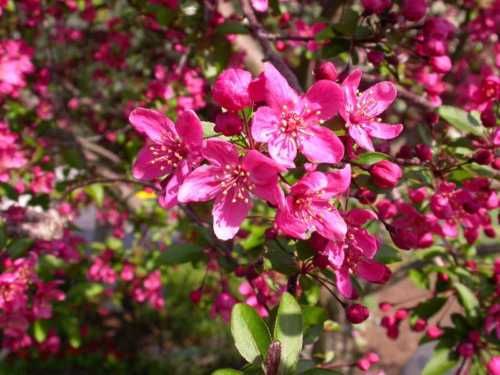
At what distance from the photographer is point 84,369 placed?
15.8 feet

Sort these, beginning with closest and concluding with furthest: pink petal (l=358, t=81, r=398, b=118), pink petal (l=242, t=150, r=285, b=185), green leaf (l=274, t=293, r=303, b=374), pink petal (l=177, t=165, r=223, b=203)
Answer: pink petal (l=242, t=150, r=285, b=185)
pink petal (l=177, t=165, r=223, b=203)
green leaf (l=274, t=293, r=303, b=374)
pink petal (l=358, t=81, r=398, b=118)

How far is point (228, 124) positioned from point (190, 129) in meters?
0.09

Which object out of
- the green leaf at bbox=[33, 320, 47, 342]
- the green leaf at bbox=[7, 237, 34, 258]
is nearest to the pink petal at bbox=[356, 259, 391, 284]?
the green leaf at bbox=[7, 237, 34, 258]

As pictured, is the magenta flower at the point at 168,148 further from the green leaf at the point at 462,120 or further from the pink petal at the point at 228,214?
the green leaf at the point at 462,120

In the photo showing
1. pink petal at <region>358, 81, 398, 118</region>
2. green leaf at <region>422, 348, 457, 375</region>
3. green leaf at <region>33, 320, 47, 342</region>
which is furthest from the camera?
green leaf at <region>33, 320, 47, 342</region>

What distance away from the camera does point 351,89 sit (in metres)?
1.18

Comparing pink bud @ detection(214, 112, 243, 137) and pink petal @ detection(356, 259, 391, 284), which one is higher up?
pink bud @ detection(214, 112, 243, 137)

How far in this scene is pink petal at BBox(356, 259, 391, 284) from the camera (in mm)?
1247

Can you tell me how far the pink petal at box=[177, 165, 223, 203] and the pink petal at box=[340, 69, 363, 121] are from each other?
324 millimetres

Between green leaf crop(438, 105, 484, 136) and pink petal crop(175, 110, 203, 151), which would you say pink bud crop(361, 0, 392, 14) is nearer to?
green leaf crop(438, 105, 484, 136)

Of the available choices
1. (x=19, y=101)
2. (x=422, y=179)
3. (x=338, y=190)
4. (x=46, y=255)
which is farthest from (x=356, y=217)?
(x=19, y=101)

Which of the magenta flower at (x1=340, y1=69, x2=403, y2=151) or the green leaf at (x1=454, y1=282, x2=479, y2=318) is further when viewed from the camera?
the green leaf at (x1=454, y1=282, x2=479, y2=318)

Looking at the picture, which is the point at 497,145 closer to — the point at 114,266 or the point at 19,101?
the point at 114,266

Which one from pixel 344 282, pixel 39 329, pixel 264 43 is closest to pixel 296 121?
pixel 344 282
